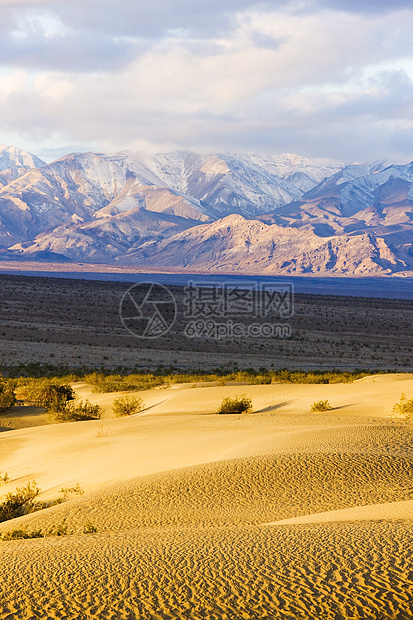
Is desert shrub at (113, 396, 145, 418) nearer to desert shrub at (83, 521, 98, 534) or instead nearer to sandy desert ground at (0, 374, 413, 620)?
sandy desert ground at (0, 374, 413, 620)

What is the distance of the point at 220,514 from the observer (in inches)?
275

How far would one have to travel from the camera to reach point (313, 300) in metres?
78.2

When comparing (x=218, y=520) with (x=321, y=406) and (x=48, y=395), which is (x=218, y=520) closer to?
(x=321, y=406)

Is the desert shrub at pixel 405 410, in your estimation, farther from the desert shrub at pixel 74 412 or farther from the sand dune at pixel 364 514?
the desert shrub at pixel 74 412

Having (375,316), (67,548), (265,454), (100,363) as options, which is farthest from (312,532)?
(375,316)

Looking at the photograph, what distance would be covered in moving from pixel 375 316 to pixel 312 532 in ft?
205

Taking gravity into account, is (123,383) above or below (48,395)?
below

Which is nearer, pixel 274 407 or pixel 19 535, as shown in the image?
pixel 19 535

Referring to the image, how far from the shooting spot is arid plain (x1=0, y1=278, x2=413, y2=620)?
3922mm

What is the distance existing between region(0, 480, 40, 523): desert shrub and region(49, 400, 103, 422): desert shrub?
10.0 metres

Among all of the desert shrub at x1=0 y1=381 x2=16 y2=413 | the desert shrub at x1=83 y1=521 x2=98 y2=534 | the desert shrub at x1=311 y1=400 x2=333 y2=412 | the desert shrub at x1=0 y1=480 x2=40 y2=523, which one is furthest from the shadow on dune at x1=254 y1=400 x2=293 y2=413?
the desert shrub at x1=83 y1=521 x2=98 y2=534

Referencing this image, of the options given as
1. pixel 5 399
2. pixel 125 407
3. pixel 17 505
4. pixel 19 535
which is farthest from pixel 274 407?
pixel 19 535

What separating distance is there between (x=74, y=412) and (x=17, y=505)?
10776 millimetres

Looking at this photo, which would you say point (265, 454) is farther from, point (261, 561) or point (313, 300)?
point (313, 300)
